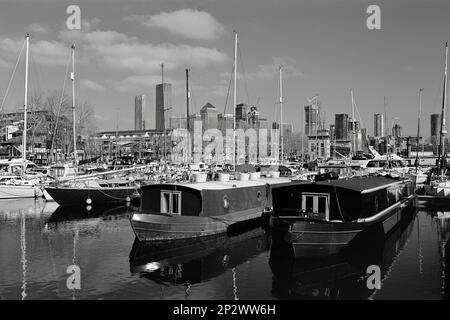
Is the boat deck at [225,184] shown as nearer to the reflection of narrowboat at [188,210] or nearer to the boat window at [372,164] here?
the reflection of narrowboat at [188,210]

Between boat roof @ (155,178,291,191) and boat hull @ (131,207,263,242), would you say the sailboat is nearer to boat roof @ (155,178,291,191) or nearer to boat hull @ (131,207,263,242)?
boat roof @ (155,178,291,191)

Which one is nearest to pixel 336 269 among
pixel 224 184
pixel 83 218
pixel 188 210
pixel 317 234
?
pixel 317 234

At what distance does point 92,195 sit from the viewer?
48406 millimetres

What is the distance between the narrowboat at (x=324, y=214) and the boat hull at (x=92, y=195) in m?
28.3

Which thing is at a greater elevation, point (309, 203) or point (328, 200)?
point (328, 200)

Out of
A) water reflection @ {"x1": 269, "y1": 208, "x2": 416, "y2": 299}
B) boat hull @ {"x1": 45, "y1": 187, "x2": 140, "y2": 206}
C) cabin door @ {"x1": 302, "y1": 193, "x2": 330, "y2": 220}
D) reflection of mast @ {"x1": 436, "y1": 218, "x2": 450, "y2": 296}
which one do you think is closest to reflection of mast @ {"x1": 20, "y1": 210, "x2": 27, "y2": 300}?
boat hull @ {"x1": 45, "y1": 187, "x2": 140, "y2": 206}

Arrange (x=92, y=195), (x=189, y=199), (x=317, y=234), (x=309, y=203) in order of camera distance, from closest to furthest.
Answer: (x=317, y=234) → (x=309, y=203) → (x=189, y=199) → (x=92, y=195)

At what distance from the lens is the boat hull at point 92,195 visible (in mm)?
46938

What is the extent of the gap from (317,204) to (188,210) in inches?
359

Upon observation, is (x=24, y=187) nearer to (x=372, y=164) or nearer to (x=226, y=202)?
(x=226, y=202)

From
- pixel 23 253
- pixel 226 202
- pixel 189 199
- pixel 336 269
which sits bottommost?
pixel 23 253

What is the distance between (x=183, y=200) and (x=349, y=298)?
1451 centimetres
